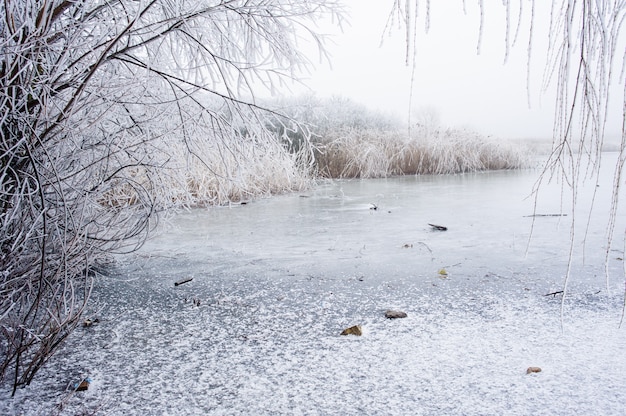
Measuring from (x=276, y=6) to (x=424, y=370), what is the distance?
174cm

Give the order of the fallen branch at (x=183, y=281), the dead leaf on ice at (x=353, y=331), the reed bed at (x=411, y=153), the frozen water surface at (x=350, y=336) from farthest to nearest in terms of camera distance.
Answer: the reed bed at (x=411, y=153)
the fallen branch at (x=183, y=281)
the dead leaf on ice at (x=353, y=331)
the frozen water surface at (x=350, y=336)

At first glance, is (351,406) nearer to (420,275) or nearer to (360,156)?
(420,275)

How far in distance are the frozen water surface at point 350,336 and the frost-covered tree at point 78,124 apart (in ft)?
0.60

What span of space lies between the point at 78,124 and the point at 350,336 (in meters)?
1.05

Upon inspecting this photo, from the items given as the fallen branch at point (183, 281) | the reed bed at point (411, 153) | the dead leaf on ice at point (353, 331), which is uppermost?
the reed bed at point (411, 153)

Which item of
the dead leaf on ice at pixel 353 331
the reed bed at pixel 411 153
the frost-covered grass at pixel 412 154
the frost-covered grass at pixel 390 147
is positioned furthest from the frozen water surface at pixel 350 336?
the reed bed at pixel 411 153

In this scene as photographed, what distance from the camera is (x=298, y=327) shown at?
171cm

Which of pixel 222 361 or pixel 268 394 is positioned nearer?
pixel 268 394

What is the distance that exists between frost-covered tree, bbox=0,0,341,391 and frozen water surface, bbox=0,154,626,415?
0.60ft

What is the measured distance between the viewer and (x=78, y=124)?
1.56 meters

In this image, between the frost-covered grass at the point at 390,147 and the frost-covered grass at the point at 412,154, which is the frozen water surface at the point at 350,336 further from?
the frost-covered grass at the point at 412,154

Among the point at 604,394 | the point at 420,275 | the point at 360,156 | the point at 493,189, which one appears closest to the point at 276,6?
the point at 420,275

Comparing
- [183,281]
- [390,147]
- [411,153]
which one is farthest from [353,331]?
[411,153]

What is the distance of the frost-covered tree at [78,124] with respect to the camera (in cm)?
138
